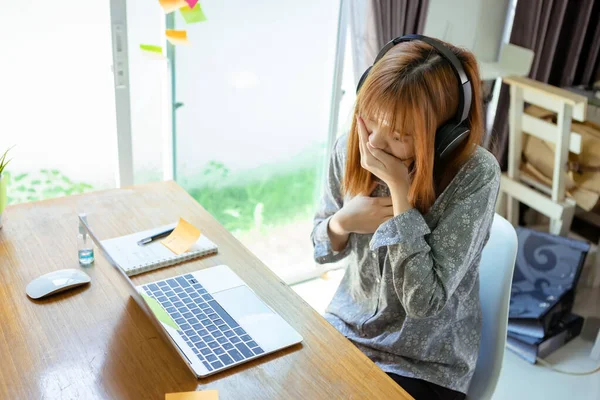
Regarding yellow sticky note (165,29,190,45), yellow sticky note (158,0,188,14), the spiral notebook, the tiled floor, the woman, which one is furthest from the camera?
the tiled floor

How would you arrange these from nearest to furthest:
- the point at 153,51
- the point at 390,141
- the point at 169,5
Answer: the point at 390,141 → the point at 169,5 → the point at 153,51

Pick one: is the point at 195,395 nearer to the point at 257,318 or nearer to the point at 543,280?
the point at 257,318

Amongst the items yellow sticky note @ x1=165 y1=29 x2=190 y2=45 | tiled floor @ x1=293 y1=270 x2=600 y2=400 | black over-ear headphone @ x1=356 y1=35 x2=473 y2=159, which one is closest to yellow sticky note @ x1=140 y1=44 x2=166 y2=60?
yellow sticky note @ x1=165 y1=29 x2=190 y2=45

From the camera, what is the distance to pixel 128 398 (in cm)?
99

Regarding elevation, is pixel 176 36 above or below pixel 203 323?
above

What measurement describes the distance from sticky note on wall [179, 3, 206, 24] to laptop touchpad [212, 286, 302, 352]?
996 millimetres

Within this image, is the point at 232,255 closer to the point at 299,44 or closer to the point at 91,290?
the point at 91,290

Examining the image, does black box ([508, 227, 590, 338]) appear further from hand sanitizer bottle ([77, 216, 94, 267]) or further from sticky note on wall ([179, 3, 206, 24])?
hand sanitizer bottle ([77, 216, 94, 267])

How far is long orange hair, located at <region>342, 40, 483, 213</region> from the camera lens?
1.19 meters

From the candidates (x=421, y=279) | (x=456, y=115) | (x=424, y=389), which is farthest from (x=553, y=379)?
(x=456, y=115)

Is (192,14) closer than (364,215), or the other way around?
(364,215)

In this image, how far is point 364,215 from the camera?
1347mm

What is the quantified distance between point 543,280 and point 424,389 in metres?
1.25

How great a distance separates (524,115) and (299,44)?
925 millimetres
